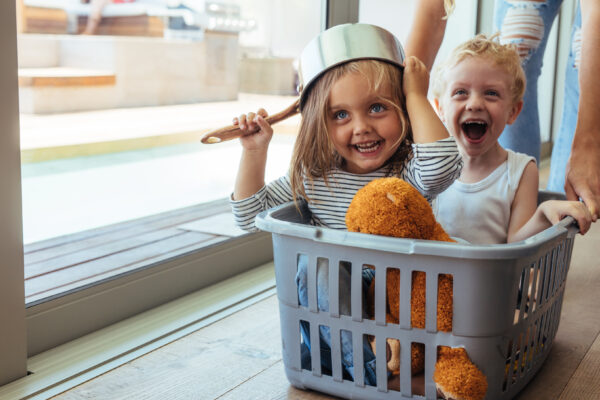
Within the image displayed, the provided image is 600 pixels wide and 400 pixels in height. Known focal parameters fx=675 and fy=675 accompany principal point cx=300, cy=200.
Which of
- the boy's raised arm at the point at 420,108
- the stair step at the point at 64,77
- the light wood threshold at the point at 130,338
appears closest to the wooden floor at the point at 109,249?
the light wood threshold at the point at 130,338

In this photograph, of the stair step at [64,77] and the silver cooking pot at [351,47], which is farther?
the stair step at [64,77]

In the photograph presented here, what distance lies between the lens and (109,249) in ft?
5.07

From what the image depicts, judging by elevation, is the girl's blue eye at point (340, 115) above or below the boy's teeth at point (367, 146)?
above

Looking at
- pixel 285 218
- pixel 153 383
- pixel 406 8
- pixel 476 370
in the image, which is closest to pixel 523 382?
pixel 476 370

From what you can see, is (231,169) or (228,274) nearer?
(228,274)

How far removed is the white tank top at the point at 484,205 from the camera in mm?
1299

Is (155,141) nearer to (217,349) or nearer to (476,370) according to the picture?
(217,349)

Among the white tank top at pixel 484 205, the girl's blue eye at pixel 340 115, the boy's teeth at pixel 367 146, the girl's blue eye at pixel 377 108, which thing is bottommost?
the white tank top at pixel 484 205

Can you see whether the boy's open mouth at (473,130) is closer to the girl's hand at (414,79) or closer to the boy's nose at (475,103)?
the boy's nose at (475,103)

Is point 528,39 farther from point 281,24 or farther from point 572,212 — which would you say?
point 572,212

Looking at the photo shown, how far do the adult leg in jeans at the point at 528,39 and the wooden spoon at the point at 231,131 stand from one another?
2.71 feet

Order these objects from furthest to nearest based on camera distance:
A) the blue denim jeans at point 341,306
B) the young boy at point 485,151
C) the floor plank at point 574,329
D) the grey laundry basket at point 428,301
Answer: the young boy at point 485,151 < the floor plank at point 574,329 < the blue denim jeans at point 341,306 < the grey laundry basket at point 428,301

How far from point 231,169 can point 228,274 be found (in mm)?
431

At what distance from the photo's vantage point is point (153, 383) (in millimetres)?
1050
